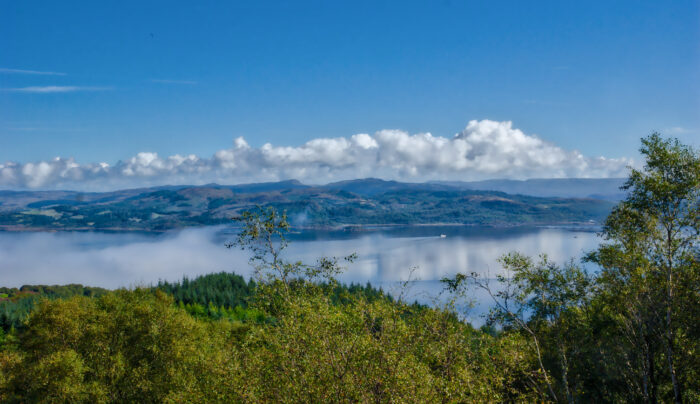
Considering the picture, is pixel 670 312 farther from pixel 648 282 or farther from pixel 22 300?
pixel 22 300

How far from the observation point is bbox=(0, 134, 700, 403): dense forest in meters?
10.8

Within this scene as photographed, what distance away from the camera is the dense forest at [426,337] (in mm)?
10781

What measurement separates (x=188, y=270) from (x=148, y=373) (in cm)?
15419

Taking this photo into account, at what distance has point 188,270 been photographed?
549 ft

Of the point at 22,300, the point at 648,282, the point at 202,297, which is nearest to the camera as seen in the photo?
the point at 648,282

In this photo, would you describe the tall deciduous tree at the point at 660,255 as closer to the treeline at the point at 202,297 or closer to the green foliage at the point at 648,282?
the green foliage at the point at 648,282

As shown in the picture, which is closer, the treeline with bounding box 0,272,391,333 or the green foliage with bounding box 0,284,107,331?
the green foliage with bounding box 0,284,107,331

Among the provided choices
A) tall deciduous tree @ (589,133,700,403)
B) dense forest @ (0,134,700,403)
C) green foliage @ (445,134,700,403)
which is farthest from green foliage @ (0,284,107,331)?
tall deciduous tree @ (589,133,700,403)

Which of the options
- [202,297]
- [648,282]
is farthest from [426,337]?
[202,297]

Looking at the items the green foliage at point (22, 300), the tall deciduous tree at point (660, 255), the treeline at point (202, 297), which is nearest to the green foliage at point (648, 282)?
the tall deciduous tree at point (660, 255)

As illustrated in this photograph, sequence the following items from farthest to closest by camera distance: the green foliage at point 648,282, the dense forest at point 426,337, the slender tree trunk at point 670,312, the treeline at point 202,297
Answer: the treeline at point 202,297, the green foliage at point 648,282, the slender tree trunk at point 670,312, the dense forest at point 426,337

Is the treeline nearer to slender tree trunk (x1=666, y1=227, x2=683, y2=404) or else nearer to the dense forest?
the dense forest

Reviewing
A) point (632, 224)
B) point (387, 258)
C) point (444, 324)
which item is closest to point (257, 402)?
point (444, 324)

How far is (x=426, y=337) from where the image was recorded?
14547 millimetres
